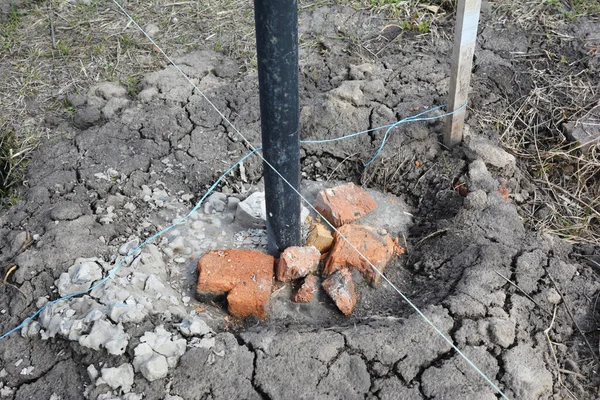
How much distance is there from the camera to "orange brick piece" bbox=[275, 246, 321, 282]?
8.21 feet

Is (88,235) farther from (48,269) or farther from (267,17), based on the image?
(267,17)

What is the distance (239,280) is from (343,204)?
0.71 metres

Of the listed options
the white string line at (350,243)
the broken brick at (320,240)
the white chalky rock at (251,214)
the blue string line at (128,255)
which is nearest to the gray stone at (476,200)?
the white string line at (350,243)

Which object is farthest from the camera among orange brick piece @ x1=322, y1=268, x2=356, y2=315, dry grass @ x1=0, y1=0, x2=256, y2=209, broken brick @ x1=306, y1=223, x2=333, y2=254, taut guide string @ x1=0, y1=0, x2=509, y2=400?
dry grass @ x1=0, y1=0, x2=256, y2=209

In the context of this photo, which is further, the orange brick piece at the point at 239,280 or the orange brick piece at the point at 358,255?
the orange brick piece at the point at 358,255

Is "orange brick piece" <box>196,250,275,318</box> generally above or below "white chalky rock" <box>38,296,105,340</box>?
below

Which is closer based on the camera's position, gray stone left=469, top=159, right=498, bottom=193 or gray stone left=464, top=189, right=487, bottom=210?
gray stone left=464, top=189, right=487, bottom=210

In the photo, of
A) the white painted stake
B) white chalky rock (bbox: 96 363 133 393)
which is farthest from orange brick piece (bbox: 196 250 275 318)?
the white painted stake

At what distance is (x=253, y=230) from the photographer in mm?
2791

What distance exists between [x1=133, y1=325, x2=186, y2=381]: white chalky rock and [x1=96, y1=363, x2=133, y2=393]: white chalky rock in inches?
1.8

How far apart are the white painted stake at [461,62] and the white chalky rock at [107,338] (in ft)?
6.60

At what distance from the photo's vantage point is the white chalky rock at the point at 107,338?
2029mm

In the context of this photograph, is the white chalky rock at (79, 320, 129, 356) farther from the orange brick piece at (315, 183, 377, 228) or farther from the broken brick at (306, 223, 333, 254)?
the orange brick piece at (315, 183, 377, 228)

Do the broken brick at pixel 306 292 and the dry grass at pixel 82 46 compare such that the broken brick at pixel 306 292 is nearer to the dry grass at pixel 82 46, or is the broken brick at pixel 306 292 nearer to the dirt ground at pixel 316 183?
the dirt ground at pixel 316 183
